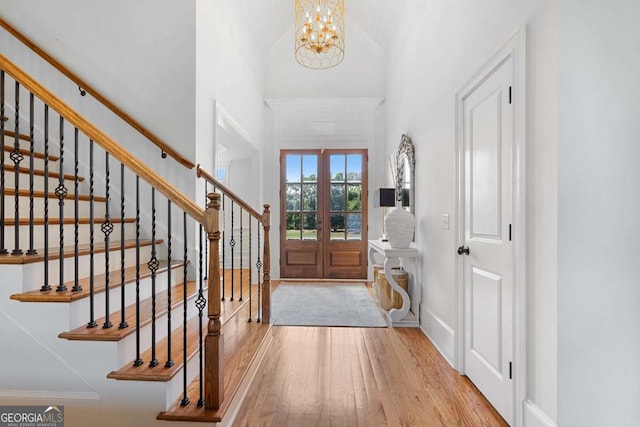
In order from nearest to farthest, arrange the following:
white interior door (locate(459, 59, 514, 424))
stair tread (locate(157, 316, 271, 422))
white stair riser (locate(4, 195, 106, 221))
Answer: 1. stair tread (locate(157, 316, 271, 422))
2. white interior door (locate(459, 59, 514, 424))
3. white stair riser (locate(4, 195, 106, 221))

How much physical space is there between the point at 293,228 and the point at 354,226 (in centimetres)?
115

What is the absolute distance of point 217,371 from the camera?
5.42 ft

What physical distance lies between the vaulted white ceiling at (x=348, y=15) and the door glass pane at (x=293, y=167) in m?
2.02

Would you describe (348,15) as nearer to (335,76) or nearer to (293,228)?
(335,76)

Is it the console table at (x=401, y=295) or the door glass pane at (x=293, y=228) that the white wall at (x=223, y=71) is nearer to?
the door glass pane at (x=293, y=228)

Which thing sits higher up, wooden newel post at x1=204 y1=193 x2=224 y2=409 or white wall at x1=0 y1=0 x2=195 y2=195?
white wall at x1=0 y1=0 x2=195 y2=195

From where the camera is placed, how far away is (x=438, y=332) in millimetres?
2906

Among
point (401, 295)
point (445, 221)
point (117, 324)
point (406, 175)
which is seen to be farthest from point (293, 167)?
point (117, 324)

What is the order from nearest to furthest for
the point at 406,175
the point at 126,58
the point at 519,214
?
the point at 519,214 < the point at 126,58 < the point at 406,175

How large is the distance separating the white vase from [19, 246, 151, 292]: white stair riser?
2.42 m

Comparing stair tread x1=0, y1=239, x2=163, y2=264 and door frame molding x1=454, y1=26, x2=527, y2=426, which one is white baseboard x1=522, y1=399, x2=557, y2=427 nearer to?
door frame molding x1=454, y1=26, x2=527, y2=426

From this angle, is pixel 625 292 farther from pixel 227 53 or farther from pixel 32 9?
pixel 32 9

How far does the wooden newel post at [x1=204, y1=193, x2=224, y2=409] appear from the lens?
164 centimetres

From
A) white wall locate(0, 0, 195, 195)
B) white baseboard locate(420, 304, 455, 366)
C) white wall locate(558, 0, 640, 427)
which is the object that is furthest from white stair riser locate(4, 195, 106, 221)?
white wall locate(558, 0, 640, 427)
